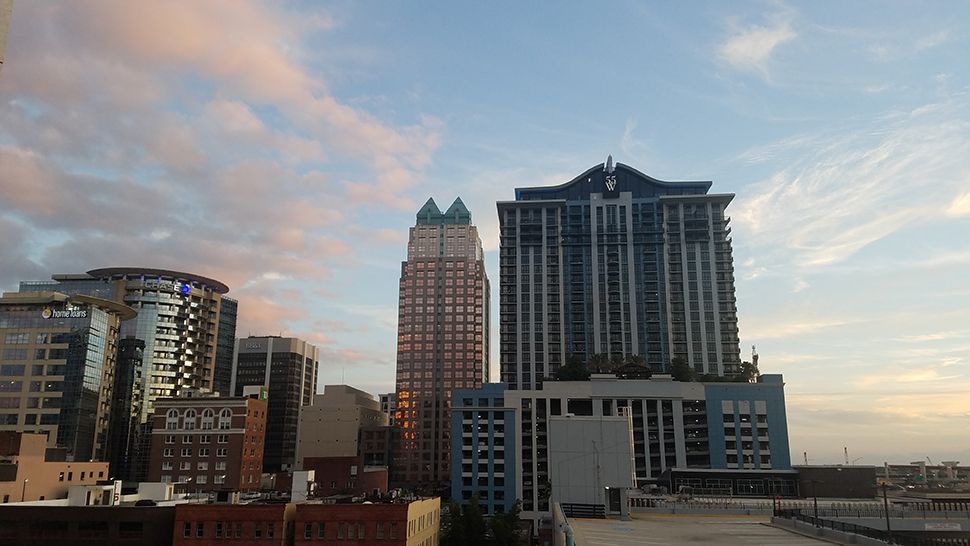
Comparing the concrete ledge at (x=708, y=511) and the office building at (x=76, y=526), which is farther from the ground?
the concrete ledge at (x=708, y=511)

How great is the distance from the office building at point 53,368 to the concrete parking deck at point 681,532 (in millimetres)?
150729

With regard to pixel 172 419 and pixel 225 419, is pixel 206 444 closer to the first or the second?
pixel 225 419

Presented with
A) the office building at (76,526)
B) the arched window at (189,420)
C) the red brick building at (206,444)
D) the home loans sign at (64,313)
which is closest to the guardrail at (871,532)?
the office building at (76,526)

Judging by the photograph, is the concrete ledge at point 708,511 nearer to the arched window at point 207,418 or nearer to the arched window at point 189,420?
the arched window at point 207,418

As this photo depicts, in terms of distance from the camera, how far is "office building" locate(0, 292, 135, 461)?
17062 centimetres

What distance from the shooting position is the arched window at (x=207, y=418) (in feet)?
548

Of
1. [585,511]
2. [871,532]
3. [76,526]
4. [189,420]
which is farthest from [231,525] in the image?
[189,420]

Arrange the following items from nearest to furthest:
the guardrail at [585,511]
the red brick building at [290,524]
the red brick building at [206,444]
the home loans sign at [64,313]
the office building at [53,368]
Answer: the guardrail at [585,511] → the red brick building at [290,524] → the red brick building at [206,444] → the office building at [53,368] → the home loans sign at [64,313]

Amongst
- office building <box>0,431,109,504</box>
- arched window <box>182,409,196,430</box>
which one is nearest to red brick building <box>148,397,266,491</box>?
arched window <box>182,409,196,430</box>

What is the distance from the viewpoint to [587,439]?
7638 centimetres

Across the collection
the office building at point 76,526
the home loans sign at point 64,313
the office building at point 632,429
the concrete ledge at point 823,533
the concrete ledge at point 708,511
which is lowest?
the office building at point 76,526

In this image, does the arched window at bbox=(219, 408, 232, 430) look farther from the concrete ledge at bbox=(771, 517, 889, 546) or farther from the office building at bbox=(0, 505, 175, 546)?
the concrete ledge at bbox=(771, 517, 889, 546)

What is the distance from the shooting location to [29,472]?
114375 mm

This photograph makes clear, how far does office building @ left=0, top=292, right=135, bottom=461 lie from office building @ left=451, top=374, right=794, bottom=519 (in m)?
91.3
